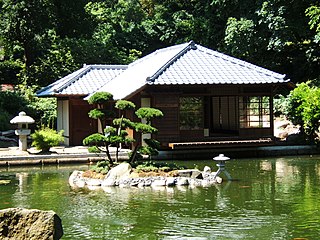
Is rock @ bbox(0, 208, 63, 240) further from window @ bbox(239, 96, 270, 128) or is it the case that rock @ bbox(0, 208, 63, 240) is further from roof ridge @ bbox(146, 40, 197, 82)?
window @ bbox(239, 96, 270, 128)

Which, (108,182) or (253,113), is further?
(253,113)

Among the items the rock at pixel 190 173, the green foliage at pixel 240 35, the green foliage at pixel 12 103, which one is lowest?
the rock at pixel 190 173

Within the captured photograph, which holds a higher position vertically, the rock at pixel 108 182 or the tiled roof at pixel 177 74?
the tiled roof at pixel 177 74

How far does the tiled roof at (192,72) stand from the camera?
21.9 meters

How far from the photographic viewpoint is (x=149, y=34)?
38.8m

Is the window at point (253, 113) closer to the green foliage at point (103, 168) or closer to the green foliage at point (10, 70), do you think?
the green foliage at point (103, 168)

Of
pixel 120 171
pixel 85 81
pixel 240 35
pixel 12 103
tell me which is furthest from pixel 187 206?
pixel 12 103

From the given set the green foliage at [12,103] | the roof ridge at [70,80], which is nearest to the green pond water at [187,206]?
the roof ridge at [70,80]

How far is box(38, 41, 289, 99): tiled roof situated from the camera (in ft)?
72.2

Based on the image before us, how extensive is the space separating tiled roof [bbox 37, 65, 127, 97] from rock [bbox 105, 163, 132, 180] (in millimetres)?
10115

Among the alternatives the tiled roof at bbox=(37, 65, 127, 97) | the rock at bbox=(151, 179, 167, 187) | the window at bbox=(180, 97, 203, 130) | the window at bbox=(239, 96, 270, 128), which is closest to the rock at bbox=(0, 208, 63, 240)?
the rock at bbox=(151, 179, 167, 187)

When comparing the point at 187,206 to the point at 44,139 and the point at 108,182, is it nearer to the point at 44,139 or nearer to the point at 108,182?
the point at 108,182

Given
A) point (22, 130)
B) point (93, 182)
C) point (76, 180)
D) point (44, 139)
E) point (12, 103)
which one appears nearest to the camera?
point (93, 182)

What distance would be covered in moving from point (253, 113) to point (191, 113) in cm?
252
